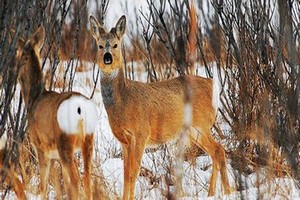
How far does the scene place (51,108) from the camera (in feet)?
19.0

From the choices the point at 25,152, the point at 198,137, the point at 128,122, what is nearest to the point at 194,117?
the point at 198,137

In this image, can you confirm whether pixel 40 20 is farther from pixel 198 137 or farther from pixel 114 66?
pixel 198 137

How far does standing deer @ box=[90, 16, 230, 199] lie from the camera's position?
6828 mm

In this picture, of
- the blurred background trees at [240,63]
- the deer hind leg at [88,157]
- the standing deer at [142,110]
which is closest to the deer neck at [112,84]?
the standing deer at [142,110]

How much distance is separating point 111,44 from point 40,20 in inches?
34.0

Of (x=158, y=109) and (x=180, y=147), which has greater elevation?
(x=158, y=109)

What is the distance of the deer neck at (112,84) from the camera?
705cm

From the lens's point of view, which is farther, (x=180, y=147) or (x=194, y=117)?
(x=194, y=117)

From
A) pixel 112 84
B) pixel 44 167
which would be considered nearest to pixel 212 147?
pixel 112 84

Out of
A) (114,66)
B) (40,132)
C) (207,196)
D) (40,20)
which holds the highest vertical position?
(40,20)

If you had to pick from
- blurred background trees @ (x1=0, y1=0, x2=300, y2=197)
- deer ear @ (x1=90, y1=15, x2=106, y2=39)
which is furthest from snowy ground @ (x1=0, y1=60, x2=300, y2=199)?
deer ear @ (x1=90, y1=15, x2=106, y2=39)

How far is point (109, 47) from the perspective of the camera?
6949 millimetres

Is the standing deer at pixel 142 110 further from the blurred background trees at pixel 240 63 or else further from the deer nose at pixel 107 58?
the blurred background trees at pixel 240 63

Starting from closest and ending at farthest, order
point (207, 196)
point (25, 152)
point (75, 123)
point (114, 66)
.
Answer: point (75, 123) → point (207, 196) → point (114, 66) → point (25, 152)
